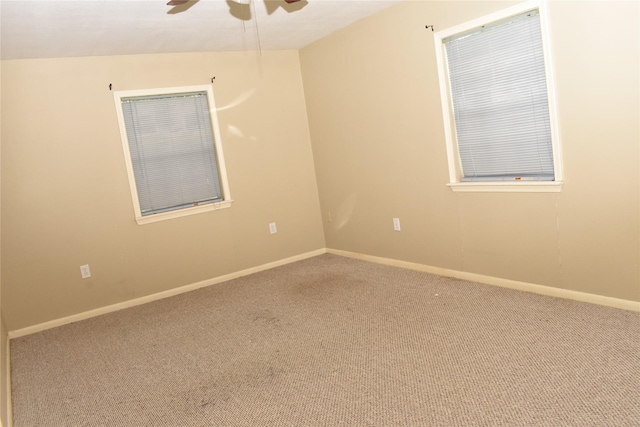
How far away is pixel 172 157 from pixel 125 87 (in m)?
0.73

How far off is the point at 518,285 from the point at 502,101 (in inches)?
Result: 51.8

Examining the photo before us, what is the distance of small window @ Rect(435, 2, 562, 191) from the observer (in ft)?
11.1

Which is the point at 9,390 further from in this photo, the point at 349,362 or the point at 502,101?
the point at 502,101

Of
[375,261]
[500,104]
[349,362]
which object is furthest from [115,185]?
[500,104]

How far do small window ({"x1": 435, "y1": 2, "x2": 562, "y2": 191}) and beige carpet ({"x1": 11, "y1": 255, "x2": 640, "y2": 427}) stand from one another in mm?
865

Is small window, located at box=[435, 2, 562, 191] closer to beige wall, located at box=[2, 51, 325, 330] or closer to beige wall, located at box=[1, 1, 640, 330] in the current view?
beige wall, located at box=[1, 1, 640, 330]

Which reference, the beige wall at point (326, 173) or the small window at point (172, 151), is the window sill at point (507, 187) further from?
the small window at point (172, 151)

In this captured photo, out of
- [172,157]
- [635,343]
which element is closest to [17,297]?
[172,157]

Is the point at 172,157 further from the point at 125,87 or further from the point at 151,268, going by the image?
the point at 151,268

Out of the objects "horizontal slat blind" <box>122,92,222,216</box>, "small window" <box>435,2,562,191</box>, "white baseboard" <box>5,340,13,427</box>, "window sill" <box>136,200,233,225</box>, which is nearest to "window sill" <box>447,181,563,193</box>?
"small window" <box>435,2,562,191</box>

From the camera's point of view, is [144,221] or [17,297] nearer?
[17,297]

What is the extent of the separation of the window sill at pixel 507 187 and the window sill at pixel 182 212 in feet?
7.26

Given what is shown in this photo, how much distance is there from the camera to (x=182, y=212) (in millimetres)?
4922

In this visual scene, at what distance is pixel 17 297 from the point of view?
4270mm
